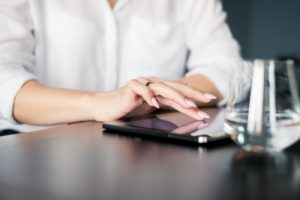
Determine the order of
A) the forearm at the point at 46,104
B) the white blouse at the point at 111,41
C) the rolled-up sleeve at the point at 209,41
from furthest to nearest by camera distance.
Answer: the rolled-up sleeve at the point at 209,41 → the white blouse at the point at 111,41 → the forearm at the point at 46,104

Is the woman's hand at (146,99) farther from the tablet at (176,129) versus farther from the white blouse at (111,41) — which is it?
the white blouse at (111,41)

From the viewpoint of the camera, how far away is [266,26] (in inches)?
162

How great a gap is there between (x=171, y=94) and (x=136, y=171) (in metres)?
0.36

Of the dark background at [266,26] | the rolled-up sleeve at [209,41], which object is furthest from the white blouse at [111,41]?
the dark background at [266,26]

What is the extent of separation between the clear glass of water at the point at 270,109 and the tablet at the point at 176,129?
0.07 m

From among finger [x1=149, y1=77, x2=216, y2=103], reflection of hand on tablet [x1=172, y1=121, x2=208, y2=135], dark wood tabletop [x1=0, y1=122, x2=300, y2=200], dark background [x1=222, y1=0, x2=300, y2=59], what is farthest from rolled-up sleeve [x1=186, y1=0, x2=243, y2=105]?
dark background [x1=222, y1=0, x2=300, y2=59]

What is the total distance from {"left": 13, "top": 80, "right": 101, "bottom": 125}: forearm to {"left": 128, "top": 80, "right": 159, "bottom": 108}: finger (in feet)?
0.47

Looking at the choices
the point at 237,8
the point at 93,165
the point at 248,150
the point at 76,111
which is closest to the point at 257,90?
the point at 248,150

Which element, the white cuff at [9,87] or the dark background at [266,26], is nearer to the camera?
the white cuff at [9,87]

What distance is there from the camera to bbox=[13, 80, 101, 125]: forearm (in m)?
1.01

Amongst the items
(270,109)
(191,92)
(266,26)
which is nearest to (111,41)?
(191,92)

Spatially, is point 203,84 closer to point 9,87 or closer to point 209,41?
point 209,41

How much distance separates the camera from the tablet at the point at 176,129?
672mm

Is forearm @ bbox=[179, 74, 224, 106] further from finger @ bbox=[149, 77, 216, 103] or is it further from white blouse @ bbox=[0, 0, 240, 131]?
finger @ bbox=[149, 77, 216, 103]
